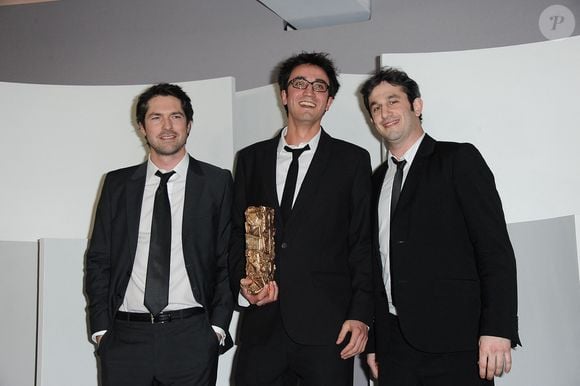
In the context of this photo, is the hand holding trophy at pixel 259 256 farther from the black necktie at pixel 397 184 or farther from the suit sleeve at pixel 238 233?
the black necktie at pixel 397 184

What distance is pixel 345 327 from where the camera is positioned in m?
2.50

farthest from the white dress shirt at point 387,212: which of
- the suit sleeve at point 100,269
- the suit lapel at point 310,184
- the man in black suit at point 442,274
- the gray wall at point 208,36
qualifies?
the gray wall at point 208,36

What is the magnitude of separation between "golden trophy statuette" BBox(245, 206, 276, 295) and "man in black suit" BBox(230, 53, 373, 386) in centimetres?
4

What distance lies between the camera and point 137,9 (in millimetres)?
5781

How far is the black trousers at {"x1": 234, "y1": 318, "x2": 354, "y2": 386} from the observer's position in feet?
8.09

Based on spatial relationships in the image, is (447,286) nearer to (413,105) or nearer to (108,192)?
(413,105)

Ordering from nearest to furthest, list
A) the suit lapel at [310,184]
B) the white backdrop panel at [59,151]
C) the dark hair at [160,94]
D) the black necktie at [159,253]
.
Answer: the suit lapel at [310,184] → the black necktie at [159,253] → the dark hair at [160,94] → the white backdrop panel at [59,151]

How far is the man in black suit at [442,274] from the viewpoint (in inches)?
89.9

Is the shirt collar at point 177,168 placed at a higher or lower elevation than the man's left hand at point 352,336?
higher

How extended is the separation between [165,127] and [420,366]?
1.45 meters

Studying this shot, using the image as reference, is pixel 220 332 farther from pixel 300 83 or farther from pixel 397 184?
pixel 300 83

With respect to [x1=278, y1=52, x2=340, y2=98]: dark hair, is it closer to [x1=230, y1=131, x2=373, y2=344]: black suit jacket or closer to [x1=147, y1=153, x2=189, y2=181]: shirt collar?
[x1=230, y1=131, x2=373, y2=344]: black suit jacket

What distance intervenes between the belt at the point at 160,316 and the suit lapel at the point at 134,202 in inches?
9.6

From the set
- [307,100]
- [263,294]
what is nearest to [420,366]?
[263,294]
